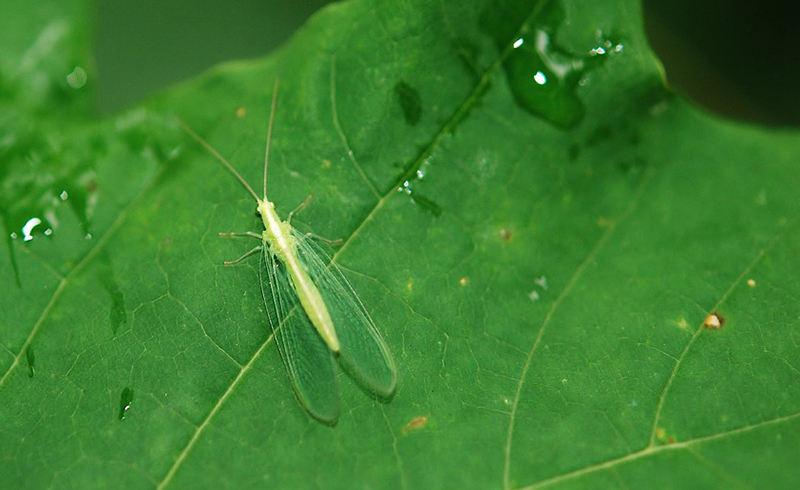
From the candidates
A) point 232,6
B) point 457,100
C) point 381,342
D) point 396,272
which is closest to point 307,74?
point 457,100

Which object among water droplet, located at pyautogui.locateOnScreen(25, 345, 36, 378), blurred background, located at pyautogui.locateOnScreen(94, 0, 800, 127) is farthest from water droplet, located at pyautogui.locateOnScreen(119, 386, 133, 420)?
blurred background, located at pyautogui.locateOnScreen(94, 0, 800, 127)

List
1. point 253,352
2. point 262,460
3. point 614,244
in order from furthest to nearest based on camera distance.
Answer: point 614,244, point 253,352, point 262,460

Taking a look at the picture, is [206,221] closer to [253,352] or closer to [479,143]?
[253,352]

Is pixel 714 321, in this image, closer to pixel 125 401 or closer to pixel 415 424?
pixel 415 424

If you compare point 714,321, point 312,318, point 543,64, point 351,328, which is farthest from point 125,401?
point 714,321

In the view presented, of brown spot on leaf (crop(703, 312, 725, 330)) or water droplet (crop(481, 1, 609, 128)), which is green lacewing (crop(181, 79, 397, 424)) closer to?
water droplet (crop(481, 1, 609, 128))

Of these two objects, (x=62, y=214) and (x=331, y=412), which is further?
(x=62, y=214)
